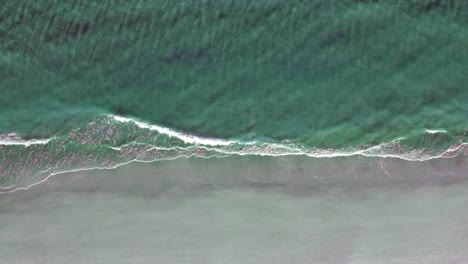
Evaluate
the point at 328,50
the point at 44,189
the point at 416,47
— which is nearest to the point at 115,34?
the point at 44,189

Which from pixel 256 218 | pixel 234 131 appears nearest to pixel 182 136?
pixel 234 131

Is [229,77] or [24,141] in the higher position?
[229,77]

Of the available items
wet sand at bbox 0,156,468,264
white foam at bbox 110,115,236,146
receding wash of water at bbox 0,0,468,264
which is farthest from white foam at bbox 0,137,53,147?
white foam at bbox 110,115,236,146

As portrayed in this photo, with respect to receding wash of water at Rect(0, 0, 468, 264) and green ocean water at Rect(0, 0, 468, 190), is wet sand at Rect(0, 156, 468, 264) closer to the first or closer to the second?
receding wash of water at Rect(0, 0, 468, 264)

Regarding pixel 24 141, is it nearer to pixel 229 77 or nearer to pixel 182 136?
pixel 182 136

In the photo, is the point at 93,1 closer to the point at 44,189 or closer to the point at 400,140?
the point at 44,189
